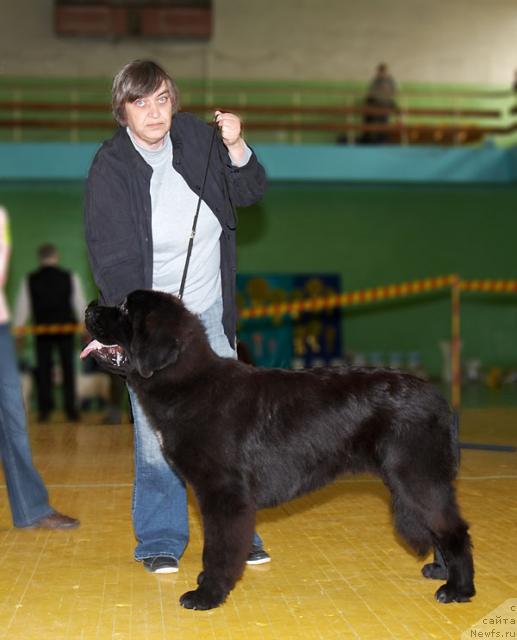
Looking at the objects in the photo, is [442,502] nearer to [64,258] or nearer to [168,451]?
[168,451]

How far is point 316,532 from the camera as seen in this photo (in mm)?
4195

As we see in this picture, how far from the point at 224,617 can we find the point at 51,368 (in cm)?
799

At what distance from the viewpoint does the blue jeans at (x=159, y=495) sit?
3.69m

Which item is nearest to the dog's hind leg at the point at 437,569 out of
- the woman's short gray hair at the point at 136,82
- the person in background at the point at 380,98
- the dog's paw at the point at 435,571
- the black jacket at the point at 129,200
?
the dog's paw at the point at 435,571

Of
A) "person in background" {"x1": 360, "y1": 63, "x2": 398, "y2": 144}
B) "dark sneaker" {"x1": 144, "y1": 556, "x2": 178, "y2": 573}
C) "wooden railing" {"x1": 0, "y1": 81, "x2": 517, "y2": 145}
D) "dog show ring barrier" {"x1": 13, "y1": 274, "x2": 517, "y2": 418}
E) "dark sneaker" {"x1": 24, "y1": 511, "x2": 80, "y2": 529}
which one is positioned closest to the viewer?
"dark sneaker" {"x1": 144, "y1": 556, "x2": 178, "y2": 573}

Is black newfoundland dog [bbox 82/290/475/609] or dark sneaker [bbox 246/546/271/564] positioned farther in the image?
dark sneaker [bbox 246/546/271/564]

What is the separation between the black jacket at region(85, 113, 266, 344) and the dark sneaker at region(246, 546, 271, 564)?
1156 mm

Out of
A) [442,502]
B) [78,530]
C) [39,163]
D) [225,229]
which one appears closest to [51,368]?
[39,163]

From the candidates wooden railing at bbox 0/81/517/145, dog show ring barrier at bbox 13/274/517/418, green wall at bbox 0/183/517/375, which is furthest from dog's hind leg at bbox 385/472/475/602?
green wall at bbox 0/183/517/375

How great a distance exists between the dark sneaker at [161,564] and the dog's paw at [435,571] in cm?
97

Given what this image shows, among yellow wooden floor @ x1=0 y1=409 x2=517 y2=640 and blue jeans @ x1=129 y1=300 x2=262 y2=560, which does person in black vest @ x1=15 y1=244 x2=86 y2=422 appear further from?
blue jeans @ x1=129 y1=300 x2=262 y2=560

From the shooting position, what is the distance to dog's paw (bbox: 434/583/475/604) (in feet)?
10.3

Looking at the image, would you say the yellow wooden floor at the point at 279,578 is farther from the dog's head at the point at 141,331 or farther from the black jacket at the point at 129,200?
the black jacket at the point at 129,200

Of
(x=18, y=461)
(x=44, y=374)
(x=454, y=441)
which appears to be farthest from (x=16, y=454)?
(x=44, y=374)
